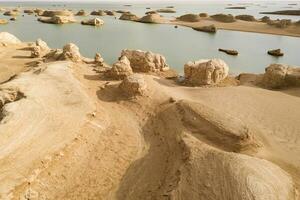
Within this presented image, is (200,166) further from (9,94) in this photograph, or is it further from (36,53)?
(36,53)

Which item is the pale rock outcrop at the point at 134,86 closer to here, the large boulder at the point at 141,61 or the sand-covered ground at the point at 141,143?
the sand-covered ground at the point at 141,143

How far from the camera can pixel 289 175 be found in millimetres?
7812

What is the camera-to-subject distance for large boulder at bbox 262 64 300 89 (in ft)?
52.3

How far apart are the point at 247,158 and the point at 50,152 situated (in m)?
5.01

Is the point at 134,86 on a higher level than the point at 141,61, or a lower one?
higher

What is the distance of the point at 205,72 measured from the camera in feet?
50.2

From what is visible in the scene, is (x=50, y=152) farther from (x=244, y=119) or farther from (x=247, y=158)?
(x=244, y=119)

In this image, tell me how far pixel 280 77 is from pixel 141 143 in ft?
33.0

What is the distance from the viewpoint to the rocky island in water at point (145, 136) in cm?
699

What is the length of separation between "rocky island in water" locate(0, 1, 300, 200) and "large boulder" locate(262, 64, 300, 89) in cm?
5

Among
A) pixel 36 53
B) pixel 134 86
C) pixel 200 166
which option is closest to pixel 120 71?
pixel 134 86

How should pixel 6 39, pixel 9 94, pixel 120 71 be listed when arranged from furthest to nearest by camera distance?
pixel 6 39 → pixel 120 71 → pixel 9 94

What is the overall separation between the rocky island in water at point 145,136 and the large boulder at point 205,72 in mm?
52

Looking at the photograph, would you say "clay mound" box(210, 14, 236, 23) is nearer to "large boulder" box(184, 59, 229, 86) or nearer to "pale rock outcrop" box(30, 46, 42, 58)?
"large boulder" box(184, 59, 229, 86)
